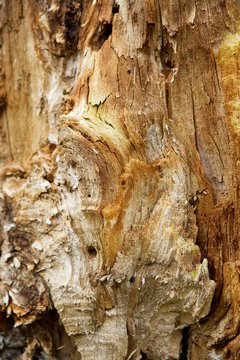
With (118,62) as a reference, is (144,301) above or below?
below

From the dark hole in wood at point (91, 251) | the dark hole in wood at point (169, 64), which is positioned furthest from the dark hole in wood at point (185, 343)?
the dark hole in wood at point (169, 64)

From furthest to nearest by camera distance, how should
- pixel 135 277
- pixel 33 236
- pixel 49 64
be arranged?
1. pixel 49 64
2. pixel 33 236
3. pixel 135 277

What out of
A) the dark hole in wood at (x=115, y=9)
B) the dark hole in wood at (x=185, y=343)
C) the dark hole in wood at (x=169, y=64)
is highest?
the dark hole in wood at (x=115, y=9)

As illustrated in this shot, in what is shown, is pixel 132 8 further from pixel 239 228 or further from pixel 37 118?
pixel 239 228

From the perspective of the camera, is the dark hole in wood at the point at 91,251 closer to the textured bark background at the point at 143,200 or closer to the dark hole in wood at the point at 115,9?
the textured bark background at the point at 143,200

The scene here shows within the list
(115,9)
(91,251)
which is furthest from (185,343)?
(115,9)

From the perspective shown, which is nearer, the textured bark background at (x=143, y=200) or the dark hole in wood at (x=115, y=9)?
the textured bark background at (x=143, y=200)

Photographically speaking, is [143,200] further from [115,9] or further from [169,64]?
[115,9]

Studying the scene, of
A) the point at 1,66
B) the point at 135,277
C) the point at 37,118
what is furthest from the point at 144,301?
the point at 1,66

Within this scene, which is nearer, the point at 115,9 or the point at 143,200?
the point at 143,200
